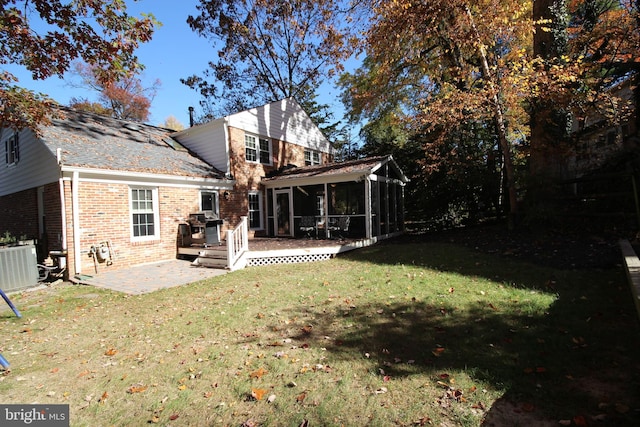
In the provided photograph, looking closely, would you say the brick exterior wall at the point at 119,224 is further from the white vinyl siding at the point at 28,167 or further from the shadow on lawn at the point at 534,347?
the shadow on lawn at the point at 534,347

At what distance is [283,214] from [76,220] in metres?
8.94

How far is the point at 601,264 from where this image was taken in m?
6.55

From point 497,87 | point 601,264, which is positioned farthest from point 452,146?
point 601,264

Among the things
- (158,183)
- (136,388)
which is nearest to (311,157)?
(158,183)

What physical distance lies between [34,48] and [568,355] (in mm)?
13037

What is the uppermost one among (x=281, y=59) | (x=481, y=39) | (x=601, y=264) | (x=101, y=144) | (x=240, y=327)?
(x=281, y=59)

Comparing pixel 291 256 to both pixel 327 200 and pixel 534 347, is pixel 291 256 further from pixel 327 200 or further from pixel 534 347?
pixel 534 347

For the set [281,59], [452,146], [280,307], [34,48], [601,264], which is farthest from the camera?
[281,59]

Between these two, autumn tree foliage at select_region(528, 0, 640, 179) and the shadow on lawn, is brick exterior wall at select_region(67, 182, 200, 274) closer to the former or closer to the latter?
the shadow on lawn

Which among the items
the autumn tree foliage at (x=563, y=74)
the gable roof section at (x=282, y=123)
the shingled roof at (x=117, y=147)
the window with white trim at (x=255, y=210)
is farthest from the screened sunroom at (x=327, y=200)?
the autumn tree foliage at (x=563, y=74)

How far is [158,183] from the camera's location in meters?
11.4

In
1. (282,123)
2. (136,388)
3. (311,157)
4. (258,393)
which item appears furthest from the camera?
(311,157)

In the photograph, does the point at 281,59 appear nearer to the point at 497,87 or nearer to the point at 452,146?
the point at 452,146

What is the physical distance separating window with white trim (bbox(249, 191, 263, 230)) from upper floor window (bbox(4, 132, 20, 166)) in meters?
9.16
